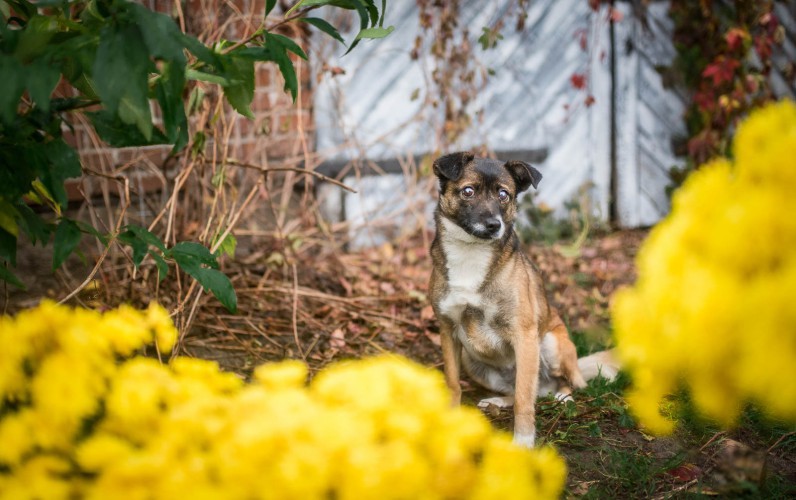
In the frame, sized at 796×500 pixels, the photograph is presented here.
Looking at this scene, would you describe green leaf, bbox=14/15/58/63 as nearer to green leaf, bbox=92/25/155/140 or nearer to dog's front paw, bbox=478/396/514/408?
green leaf, bbox=92/25/155/140

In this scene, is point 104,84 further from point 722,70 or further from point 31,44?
point 722,70

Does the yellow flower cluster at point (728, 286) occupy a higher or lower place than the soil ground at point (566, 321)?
higher

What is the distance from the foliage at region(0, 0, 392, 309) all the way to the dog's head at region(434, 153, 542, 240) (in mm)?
1099

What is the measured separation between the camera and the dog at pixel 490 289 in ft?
9.50

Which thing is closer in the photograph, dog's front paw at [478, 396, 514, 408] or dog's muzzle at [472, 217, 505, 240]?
dog's muzzle at [472, 217, 505, 240]

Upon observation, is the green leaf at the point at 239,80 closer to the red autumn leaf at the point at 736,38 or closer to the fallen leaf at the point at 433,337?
the fallen leaf at the point at 433,337

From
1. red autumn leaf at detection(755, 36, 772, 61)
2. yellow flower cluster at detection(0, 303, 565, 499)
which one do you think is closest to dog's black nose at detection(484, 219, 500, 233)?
yellow flower cluster at detection(0, 303, 565, 499)

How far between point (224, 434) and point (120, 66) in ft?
2.37

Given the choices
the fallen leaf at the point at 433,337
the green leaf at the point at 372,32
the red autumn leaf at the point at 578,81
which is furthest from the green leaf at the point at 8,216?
the red autumn leaf at the point at 578,81

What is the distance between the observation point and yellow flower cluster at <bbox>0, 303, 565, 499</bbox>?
3.63 ft

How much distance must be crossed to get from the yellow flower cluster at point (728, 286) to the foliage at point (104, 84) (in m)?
0.93

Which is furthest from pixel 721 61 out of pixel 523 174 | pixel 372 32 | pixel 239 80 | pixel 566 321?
pixel 239 80

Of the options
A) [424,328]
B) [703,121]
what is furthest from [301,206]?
[703,121]

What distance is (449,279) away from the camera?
2980 mm
